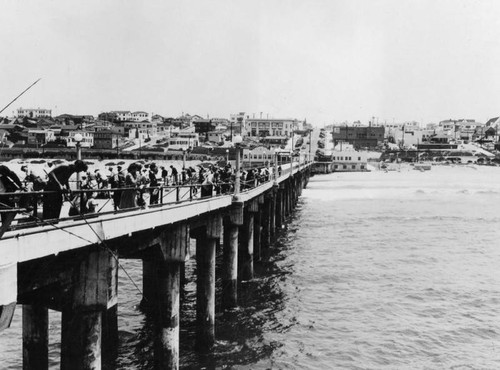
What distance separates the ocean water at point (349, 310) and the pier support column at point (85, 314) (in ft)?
24.7

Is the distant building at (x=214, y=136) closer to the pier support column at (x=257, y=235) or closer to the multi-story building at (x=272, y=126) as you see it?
the multi-story building at (x=272, y=126)

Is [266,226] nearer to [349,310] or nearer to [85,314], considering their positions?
[349,310]

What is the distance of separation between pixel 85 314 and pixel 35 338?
4.11 m

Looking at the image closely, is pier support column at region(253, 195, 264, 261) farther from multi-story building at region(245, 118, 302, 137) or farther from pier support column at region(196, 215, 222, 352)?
multi-story building at region(245, 118, 302, 137)

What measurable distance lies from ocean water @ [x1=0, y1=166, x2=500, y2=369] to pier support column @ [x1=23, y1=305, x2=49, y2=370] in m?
4.12

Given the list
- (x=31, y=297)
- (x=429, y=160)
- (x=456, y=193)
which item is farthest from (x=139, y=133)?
(x=31, y=297)

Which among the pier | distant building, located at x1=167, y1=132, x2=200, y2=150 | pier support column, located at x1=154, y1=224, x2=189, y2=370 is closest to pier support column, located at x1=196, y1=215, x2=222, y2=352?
the pier

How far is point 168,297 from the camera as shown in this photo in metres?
12.9

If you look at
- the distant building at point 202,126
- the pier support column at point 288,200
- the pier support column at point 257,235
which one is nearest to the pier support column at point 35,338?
the pier support column at point 257,235

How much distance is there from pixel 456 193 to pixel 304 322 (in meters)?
72.3

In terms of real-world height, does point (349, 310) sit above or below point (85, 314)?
below

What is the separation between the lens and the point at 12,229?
780cm

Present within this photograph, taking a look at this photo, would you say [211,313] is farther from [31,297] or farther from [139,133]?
[139,133]

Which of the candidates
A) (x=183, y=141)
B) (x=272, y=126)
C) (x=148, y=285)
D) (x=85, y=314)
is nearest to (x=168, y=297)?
(x=85, y=314)
